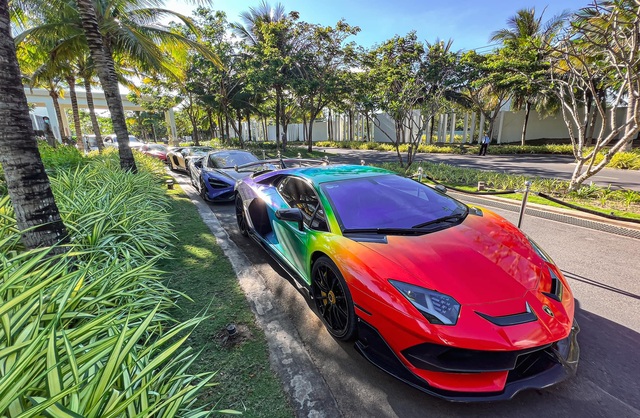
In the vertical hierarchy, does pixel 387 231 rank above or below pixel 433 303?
above

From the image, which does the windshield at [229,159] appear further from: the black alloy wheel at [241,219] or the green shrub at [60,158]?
the black alloy wheel at [241,219]

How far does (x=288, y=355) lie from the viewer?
2.36m

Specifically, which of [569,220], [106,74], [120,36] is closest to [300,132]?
[120,36]

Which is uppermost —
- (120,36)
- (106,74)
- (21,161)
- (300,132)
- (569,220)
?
(120,36)

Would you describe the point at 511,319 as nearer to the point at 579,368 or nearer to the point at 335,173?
the point at 579,368

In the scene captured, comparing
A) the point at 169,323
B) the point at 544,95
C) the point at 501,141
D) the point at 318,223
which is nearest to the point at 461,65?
the point at 544,95

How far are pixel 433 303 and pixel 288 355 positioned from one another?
1255 mm

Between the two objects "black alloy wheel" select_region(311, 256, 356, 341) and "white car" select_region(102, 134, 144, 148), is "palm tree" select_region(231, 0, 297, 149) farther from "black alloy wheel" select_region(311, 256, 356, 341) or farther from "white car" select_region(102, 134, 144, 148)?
"black alloy wheel" select_region(311, 256, 356, 341)

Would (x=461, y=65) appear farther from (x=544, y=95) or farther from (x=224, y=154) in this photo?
(x=224, y=154)

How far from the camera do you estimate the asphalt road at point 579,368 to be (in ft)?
6.08

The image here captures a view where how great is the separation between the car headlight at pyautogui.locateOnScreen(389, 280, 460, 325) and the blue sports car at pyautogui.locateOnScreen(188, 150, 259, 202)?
5.68 m

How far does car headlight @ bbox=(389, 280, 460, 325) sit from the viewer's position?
1.78m

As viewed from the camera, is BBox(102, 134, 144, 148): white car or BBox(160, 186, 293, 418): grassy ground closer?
BBox(160, 186, 293, 418): grassy ground

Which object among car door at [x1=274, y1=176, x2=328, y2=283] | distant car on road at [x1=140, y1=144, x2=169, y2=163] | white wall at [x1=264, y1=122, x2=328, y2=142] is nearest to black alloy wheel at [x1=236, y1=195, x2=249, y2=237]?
car door at [x1=274, y1=176, x2=328, y2=283]
